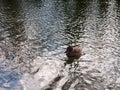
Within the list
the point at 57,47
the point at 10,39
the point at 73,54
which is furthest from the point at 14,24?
the point at 73,54

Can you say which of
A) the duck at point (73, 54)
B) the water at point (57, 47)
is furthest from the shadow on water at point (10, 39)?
the duck at point (73, 54)

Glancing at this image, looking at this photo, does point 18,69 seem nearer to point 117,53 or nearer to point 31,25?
point 117,53

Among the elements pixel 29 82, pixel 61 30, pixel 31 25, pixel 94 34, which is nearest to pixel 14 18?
pixel 31 25

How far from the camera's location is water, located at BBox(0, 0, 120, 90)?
13.7 meters

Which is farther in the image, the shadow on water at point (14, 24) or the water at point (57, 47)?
the shadow on water at point (14, 24)

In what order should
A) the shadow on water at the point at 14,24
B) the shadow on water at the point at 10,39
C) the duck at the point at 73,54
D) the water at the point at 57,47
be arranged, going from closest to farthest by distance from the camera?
the shadow on water at the point at 10,39, the water at the point at 57,47, the duck at the point at 73,54, the shadow on water at the point at 14,24

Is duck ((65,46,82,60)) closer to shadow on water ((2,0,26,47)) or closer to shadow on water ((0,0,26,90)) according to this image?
shadow on water ((0,0,26,90))

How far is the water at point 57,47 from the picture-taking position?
13727 mm

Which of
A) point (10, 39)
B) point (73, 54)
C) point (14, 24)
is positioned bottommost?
point (73, 54)

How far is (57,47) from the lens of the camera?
1955cm

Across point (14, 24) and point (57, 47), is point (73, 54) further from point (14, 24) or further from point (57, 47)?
point (14, 24)

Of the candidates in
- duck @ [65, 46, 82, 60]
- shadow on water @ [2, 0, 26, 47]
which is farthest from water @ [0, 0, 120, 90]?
duck @ [65, 46, 82, 60]

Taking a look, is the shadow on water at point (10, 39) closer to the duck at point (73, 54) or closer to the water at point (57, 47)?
the water at point (57, 47)

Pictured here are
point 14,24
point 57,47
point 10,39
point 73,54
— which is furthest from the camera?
point 14,24
